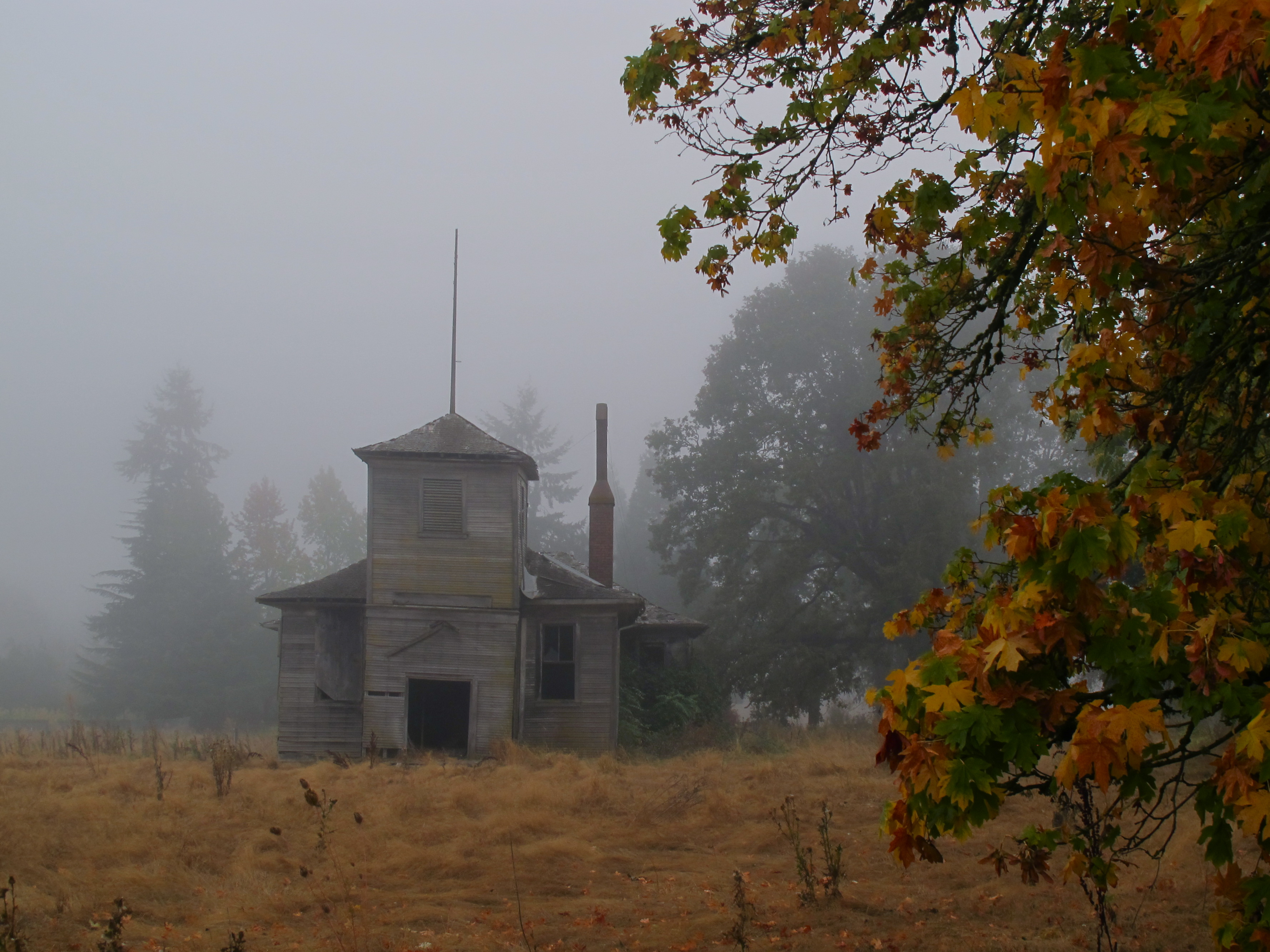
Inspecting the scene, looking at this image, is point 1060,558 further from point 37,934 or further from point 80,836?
point 80,836

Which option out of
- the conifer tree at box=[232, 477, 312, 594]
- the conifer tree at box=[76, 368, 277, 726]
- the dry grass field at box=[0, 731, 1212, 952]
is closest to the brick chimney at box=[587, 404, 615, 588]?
the dry grass field at box=[0, 731, 1212, 952]

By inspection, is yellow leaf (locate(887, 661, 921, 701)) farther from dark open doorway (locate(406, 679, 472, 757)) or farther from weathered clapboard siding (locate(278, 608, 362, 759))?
dark open doorway (locate(406, 679, 472, 757))

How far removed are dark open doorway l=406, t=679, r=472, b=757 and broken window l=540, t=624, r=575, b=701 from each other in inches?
122

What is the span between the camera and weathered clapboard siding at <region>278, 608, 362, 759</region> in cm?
2316

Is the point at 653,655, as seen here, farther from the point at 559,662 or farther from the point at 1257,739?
the point at 1257,739

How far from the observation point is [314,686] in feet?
77.3

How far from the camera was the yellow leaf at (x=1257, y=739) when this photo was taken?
288 cm

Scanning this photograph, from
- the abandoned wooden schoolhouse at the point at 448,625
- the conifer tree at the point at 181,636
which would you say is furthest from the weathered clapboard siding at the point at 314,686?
the conifer tree at the point at 181,636

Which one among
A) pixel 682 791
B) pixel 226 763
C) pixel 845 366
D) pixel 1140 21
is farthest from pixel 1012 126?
pixel 845 366

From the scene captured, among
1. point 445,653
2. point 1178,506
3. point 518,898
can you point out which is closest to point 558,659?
point 445,653

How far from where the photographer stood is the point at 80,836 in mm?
11383

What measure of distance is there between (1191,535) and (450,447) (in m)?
20.9

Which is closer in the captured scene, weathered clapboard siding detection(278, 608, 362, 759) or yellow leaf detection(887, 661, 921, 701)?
yellow leaf detection(887, 661, 921, 701)

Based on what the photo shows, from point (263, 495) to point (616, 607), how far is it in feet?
189
